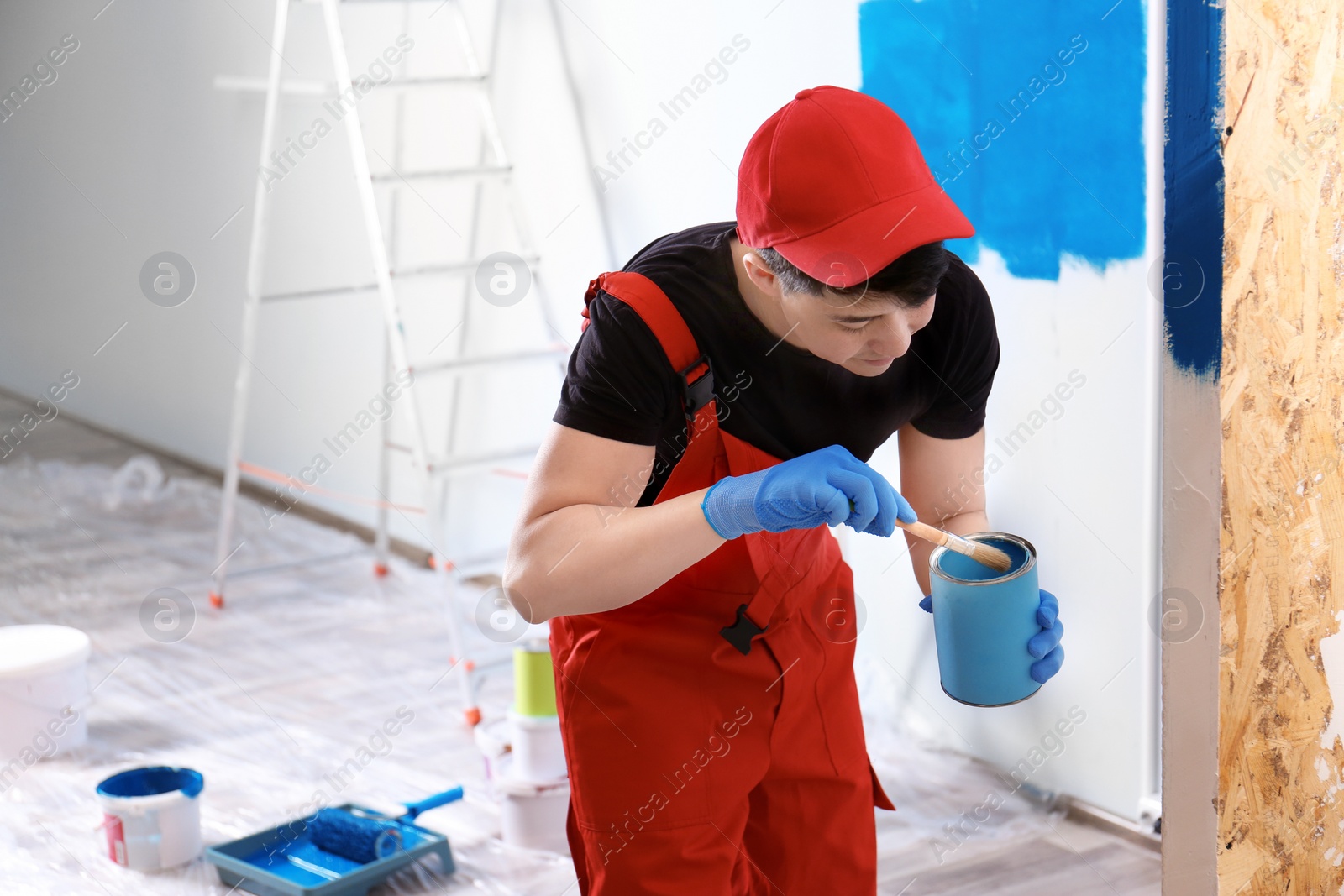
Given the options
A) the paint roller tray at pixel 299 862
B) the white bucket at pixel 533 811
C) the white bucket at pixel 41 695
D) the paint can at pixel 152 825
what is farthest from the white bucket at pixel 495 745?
the white bucket at pixel 41 695

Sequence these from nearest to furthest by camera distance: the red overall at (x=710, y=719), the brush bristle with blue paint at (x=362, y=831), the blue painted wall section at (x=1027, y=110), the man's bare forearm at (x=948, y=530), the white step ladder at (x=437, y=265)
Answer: the red overall at (x=710, y=719) < the man's bare forearm at (x=948, y=530) < the blue painted wall section at (x=1027, y=110) < the brush bristle with blue paint at (x=362, y=831) < the white step ladder at (x=437, y=265)

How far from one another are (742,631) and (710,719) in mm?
98

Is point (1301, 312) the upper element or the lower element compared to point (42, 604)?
upper

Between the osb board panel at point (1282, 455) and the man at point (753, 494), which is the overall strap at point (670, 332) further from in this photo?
the osb board panel at point (1282, 455)

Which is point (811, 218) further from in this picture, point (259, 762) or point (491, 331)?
point (491, 331)

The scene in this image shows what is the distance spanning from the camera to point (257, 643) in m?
3.42

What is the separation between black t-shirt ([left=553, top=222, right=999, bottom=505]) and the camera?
48.4 inches

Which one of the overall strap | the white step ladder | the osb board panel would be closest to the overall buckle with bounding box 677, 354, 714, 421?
the overall strap

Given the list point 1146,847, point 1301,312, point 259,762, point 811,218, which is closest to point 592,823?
point 811,218

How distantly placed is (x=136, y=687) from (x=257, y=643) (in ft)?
1.11

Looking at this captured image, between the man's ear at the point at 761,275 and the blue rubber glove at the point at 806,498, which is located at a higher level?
the man's ear at the point at 761,275

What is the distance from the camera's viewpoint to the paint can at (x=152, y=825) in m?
2.29

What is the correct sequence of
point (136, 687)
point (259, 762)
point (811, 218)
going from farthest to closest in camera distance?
point (136, 687) → point (259, 762) → point (811, 218)

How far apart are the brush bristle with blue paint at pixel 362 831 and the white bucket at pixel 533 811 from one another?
94 mm
